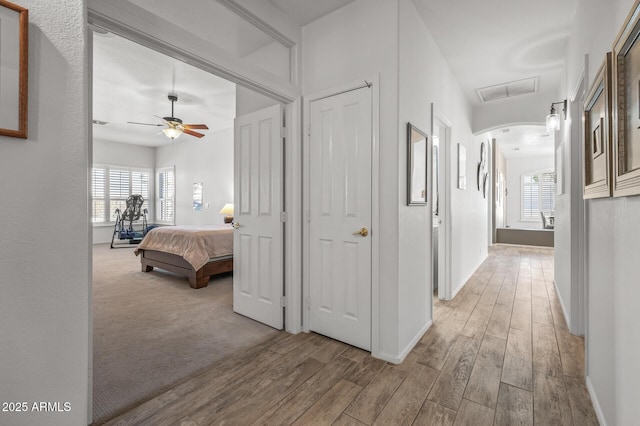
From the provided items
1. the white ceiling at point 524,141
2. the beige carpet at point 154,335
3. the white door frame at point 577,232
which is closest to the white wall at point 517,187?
the white ceiling at point 524,141

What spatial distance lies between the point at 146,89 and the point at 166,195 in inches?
189

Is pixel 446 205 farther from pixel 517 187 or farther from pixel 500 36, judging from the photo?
pixel 517 187

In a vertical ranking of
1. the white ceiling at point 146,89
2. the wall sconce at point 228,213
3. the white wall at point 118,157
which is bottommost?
the wall sconce at point 228,213

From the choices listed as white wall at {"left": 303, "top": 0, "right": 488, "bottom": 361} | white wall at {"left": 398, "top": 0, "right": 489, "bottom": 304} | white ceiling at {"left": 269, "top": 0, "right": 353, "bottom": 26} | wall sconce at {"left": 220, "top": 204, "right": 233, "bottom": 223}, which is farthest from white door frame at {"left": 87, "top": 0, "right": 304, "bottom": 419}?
wall sconce at {"left": 220, "top": 204, "right": 233, "bottom": 223}

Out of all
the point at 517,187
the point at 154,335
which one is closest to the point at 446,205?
the point at 154,335

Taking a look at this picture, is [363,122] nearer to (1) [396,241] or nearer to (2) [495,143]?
(1) [396,241]

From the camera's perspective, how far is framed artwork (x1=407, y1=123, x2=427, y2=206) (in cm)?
228

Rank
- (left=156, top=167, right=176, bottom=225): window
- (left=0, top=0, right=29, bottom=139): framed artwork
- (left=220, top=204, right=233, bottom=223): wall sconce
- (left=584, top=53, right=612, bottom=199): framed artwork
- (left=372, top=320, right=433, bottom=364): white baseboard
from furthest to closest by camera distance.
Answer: (left=156, top=167, right=176, bottom=225): window → (left=220, top=204, right=233, bottom=223): wall sconce → (left=372, top=320, right=433, bottom=364): white baseboard → (left=584, top=53, right=612, bottom=199): framed artwork → (left=0, top=0, right=29, bottom=139): framed artwork

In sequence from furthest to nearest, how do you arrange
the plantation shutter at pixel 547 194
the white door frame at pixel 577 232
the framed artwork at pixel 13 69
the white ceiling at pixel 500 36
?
the plantation shutter at pixel 547 194 < the white door frame at pixel 577 232 < the white ceiling at pixel 500 36 < the framed artwork at pixel 13 69

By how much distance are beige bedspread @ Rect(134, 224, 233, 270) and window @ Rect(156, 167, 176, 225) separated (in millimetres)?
4051

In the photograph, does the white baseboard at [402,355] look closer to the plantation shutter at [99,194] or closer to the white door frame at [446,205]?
the white door frame at [446,205]

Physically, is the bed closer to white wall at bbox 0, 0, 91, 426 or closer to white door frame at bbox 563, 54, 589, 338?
white wall at bbox 0, 0, 91, 426

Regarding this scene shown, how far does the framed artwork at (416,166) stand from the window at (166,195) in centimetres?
767

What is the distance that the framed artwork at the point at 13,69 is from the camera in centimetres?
95
